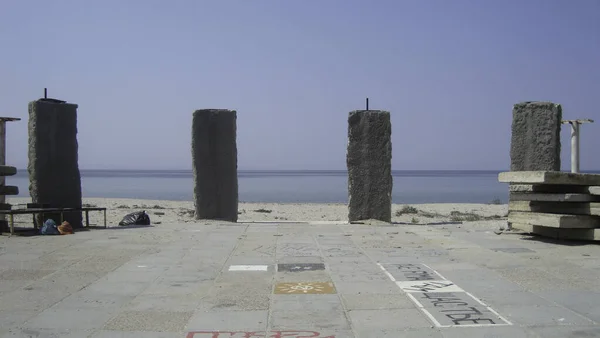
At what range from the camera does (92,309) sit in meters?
5.76

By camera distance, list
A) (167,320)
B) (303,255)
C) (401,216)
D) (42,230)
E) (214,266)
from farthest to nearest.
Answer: (401,216), (42,230), (303,255), (214,266), (167,320)

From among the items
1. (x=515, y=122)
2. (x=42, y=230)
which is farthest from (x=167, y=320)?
(x=515, y=122)

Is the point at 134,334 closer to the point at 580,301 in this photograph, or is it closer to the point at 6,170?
the point at 580,301

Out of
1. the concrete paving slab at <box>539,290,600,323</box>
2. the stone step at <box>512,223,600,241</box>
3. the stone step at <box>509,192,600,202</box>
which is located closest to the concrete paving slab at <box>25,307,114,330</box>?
the concrete paving slab at <box>539,290,600,323</box>

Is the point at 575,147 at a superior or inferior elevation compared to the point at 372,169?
superior

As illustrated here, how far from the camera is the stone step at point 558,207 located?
10.1 metres

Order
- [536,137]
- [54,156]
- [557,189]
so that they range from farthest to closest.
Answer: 1. [54,156]
2. [536,137]
3. [557,189]

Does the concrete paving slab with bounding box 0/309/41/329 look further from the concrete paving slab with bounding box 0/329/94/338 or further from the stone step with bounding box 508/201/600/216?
the stone step with bounding box 508/201/600/216

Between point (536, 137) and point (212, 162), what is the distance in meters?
8.31

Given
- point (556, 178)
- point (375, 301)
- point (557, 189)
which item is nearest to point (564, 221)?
point (556, 178)

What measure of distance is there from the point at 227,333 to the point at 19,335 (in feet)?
5.89

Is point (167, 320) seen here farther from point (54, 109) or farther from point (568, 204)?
point (54, 109)

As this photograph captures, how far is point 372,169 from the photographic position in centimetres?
1504

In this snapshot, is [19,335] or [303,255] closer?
[19,335]
